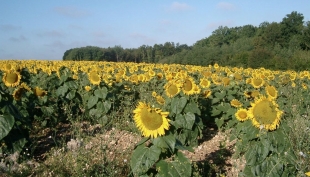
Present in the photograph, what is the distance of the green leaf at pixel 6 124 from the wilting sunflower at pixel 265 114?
99.3 inches

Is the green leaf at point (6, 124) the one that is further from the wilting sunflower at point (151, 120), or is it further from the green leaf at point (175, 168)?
the green leaf at point (175, 168)

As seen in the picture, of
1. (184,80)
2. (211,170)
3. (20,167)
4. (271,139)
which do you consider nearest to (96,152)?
(20,167)

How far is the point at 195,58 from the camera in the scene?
35.6 m

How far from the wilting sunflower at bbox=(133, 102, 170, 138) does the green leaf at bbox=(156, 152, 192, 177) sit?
24cm

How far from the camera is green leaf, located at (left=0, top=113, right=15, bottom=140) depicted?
146 inches

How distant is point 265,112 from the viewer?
3184mm

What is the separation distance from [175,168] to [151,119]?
430mm

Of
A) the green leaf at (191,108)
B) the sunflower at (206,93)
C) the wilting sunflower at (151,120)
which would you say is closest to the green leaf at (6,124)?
the wilting sunflower at (151,120)

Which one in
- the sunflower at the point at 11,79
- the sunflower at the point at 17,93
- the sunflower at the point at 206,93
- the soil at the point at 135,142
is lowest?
the soil at the point at 135,142

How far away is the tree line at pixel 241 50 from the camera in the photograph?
26.2 meters

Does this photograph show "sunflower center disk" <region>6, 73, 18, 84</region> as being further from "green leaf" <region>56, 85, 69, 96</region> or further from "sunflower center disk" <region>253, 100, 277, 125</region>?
"sunflower center disk" <region>253, 100, 277, 125</region>

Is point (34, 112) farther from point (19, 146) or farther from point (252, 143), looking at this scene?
point (252, 143)

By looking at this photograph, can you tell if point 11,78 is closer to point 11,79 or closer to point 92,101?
point 11,79

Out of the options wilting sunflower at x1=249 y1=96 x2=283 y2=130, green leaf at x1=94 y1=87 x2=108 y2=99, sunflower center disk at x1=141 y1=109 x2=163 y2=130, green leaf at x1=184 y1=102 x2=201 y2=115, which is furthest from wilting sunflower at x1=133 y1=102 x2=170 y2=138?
green leaf at x1=94 y1=87 x2=108 y2=99
